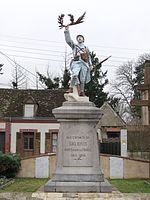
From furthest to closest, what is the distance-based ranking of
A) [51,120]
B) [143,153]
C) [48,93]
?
1. [48,93]
2. [51,120]
3. [143,153]

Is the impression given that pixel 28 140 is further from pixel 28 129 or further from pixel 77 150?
pixel 77 150

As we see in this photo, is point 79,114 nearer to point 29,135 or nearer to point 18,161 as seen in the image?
point 18,161

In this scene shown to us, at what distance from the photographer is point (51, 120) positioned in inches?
1532

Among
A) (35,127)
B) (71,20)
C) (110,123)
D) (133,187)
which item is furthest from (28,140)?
(71,20)

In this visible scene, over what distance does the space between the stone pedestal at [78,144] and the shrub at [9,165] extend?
33.7ft

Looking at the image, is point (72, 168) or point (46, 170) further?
point (46, 170)

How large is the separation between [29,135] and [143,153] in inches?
471

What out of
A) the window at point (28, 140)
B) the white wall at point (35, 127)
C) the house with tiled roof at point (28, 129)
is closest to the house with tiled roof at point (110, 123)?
the house with tiled roof at point (28, 129)

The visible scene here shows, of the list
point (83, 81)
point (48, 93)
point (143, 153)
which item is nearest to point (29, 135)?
point (48, 93)

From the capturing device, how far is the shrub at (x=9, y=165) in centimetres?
2223

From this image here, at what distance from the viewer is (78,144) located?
12523 mm

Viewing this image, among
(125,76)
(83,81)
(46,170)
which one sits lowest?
(46,170)

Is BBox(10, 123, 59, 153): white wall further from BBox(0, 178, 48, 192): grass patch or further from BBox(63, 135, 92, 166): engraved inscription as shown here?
BBox(63, 135, 92, 166): engraved inscription

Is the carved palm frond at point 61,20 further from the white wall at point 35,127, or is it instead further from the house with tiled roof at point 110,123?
the house with tiled roof at point 110,123
